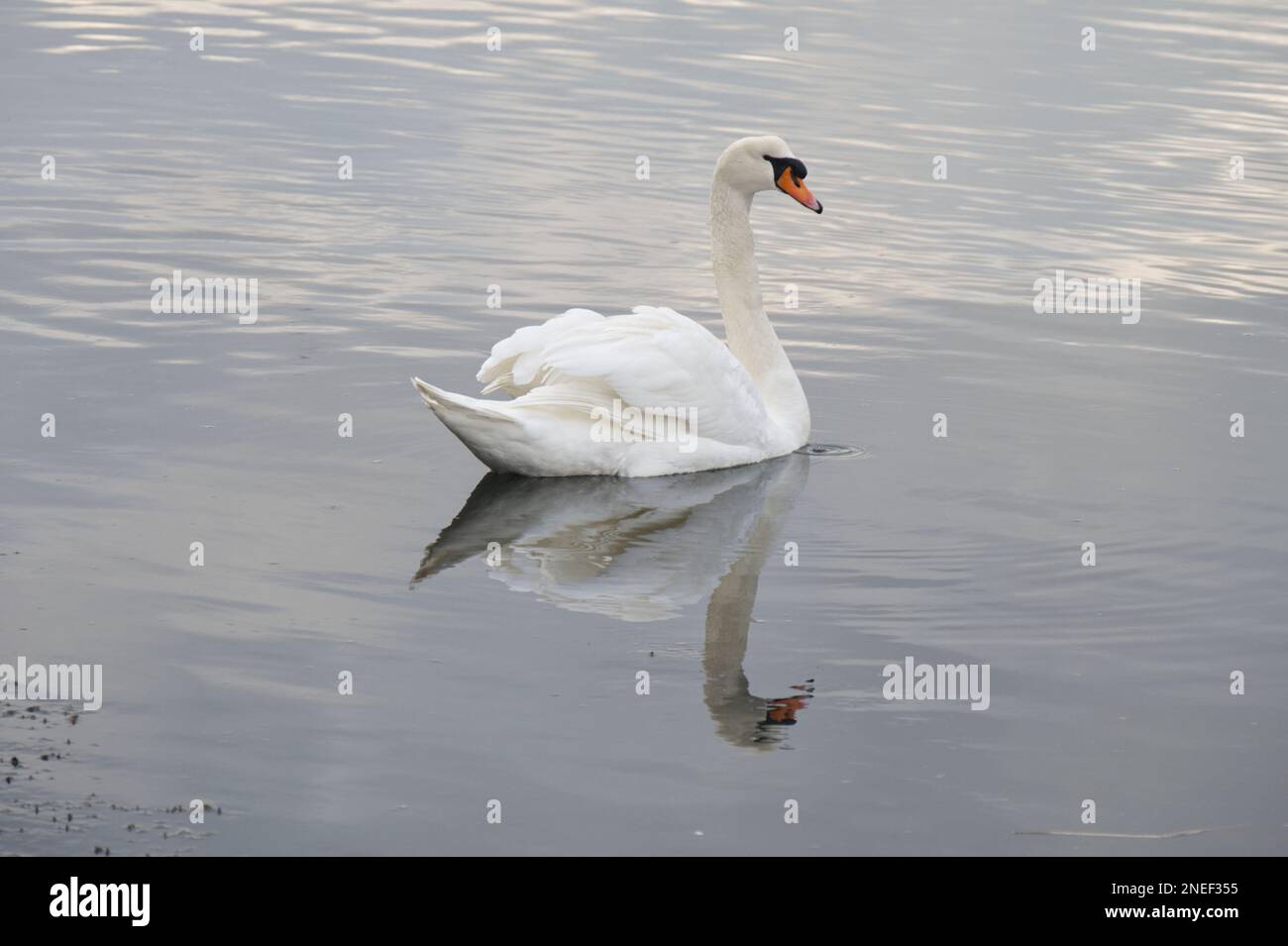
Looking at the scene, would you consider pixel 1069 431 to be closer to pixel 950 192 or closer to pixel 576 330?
pixel 576 330

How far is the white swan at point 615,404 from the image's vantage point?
10.5m

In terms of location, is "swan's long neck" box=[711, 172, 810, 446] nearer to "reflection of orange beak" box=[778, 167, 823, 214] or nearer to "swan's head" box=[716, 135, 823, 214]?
"swan's head" box=[716, 135, 823, 214]

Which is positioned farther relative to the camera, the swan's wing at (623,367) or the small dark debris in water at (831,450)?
the small dark debris in water at (831,450)

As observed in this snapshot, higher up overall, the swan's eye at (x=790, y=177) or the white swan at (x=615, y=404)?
the swan's eye at (x=790, y=177)

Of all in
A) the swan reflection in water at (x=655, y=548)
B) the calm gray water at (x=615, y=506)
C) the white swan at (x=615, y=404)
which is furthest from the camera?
the white swan at (x=615, y=404)

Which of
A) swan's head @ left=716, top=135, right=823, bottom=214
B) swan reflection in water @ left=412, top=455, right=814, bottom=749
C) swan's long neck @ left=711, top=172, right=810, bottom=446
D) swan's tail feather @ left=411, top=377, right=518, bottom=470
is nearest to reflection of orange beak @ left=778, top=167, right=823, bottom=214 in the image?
swan's head @ left=716, top=135, right=823, bottom=214

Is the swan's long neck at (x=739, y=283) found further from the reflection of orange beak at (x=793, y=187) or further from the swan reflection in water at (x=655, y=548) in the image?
the swan reflection in water at (x=655, y=548)

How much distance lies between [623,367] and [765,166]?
226 centimetres

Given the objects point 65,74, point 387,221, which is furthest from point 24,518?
point 65,74

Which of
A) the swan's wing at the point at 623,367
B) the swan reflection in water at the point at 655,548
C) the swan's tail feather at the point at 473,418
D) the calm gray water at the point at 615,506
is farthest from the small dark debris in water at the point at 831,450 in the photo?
the swan's tail feather at the point at 473,418

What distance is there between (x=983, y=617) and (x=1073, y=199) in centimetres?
1194

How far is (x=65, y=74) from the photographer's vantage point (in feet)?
75.9

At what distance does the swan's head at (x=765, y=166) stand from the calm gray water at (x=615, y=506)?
1.50 m

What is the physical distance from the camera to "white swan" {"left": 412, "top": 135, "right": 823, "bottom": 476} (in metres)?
10.5
